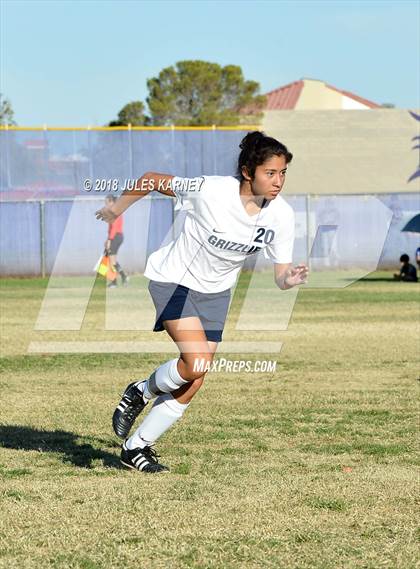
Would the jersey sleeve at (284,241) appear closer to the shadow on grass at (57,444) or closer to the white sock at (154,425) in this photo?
the white sock at (154,425)

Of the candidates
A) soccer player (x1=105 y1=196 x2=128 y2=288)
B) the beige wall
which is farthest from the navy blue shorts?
the beige wall

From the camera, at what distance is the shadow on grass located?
28.6 ft

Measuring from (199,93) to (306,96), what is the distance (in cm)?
979


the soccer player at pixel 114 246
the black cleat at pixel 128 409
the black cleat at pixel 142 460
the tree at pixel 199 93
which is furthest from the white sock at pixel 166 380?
the tree at pixel 199 93

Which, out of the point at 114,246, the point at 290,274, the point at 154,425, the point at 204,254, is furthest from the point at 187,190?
the point at 114,246

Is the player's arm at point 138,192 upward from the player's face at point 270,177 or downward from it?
downward

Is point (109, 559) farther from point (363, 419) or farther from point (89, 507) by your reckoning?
point (363, 419)

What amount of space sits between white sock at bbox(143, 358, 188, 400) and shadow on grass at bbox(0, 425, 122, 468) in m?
0.64

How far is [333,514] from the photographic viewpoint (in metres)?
6.77

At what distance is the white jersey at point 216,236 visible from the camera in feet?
26.0

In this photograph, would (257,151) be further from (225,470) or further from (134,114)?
(134,114)

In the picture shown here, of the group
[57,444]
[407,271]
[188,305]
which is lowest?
[407,271]

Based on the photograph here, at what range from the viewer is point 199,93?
2992 inches

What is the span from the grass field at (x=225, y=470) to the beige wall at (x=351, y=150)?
5018 cm
